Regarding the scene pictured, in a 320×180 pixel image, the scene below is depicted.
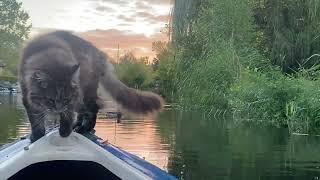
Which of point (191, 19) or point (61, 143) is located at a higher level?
point (191, 19)

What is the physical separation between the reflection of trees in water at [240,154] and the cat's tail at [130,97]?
3.16m

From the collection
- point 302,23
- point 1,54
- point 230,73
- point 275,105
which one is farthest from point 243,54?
point 1,54

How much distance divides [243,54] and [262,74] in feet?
8.11

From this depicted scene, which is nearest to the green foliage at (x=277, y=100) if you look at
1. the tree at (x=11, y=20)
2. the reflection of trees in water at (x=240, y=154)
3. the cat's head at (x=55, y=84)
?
the reflection of trees in water at (x=240, y=154)

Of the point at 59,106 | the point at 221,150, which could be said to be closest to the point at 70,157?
the point at 59,106

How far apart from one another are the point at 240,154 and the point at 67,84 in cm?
762

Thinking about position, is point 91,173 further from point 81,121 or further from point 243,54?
point 243,54

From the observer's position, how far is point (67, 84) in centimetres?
450

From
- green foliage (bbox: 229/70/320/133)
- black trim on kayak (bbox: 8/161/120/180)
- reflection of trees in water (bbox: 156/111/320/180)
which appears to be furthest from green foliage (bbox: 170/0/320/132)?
black trim on kayak (bbox: 8/161/120/180)

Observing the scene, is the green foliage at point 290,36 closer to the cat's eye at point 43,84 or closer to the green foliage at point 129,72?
the green foliage at point 129,72

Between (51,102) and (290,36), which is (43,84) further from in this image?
(290,36)

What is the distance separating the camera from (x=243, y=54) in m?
23.2

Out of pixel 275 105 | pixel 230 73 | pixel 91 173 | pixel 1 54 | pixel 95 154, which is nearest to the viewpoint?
pixel 95 154

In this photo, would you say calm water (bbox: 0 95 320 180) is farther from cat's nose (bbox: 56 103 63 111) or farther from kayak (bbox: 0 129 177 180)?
kayak (bbox: 0 129 177 180)
